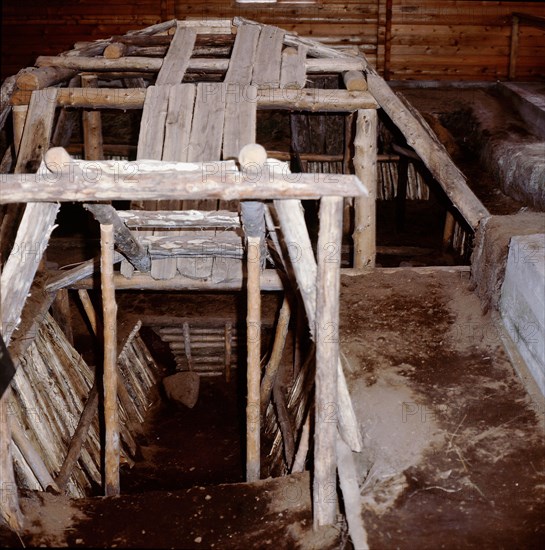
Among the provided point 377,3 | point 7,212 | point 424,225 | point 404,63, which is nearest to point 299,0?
point 377,3

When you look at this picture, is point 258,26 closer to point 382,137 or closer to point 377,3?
point 382,137

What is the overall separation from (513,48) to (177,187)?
10168 millimetres

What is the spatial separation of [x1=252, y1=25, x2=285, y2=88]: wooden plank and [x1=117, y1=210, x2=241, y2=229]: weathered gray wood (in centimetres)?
192

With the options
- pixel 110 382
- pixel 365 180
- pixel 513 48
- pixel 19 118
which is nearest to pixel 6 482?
pixel 110 382

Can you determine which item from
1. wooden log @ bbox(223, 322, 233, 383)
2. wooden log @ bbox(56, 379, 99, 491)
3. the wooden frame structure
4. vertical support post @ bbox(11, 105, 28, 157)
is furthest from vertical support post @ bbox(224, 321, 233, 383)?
vertical support post @ bbox(11, 105, 28, 157)

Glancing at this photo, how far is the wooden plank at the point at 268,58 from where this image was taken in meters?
6.25

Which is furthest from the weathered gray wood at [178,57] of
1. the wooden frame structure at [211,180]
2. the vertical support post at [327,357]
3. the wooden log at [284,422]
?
the vertical support post at [327,357]

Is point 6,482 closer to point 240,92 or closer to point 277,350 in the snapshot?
point 277,350

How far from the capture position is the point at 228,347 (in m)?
7.46

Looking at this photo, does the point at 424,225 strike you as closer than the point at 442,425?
No

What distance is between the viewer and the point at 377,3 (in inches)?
456

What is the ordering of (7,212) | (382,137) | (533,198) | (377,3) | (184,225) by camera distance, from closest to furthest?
(184,225), (7,212), (533,198), (382,137), (377,3)

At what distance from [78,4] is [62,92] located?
6717 millimetres

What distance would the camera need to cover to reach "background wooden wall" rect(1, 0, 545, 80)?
11.6 meters
